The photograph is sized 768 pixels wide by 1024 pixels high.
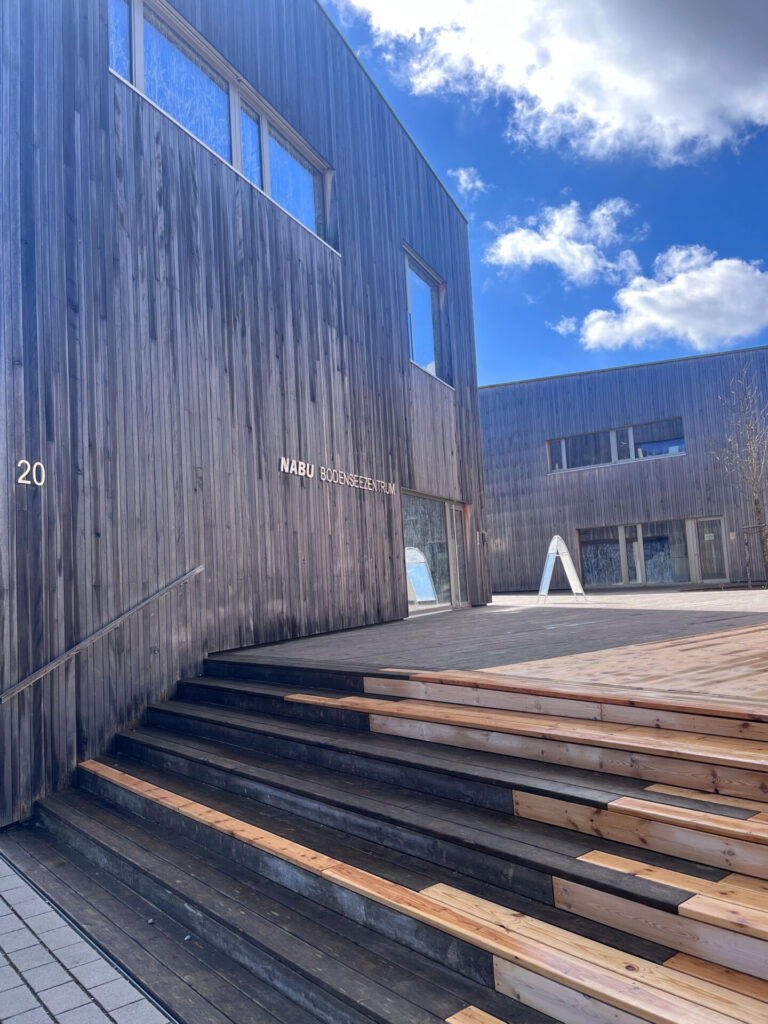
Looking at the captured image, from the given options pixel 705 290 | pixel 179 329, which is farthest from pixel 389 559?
pixel 705 290

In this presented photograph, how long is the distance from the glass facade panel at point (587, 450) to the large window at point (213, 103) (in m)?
14.4

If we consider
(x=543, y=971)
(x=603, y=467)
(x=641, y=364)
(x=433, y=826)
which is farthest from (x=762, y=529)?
(x=543, y=971)

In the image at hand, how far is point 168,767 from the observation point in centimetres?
397

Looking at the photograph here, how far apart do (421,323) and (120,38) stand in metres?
6.17

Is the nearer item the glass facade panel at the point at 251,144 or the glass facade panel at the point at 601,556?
the glass facade panel at the point at 251,144

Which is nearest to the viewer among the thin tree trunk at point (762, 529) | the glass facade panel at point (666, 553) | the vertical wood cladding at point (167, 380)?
the vertical wood cladding at point (167, 380)

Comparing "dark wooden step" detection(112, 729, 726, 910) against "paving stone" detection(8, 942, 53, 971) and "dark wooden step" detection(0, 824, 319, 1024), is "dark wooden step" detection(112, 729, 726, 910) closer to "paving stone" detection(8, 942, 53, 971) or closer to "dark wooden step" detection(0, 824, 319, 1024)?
"dark wooden step" detection(0, 824, 319, 1024)

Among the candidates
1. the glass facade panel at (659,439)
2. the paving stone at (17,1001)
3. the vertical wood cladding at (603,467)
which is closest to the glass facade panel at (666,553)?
the vertical wood cladding at (603,467)

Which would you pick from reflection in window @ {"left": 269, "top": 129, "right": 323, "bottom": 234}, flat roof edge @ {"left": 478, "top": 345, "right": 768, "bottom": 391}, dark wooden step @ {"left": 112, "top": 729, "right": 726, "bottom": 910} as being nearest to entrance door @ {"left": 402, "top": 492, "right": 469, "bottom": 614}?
reflection in window @ {"left": 269, "top": 129, "right": 323, "bottom": 234}

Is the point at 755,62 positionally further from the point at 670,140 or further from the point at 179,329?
the point at 670,140

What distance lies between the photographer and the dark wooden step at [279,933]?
1.87 meters

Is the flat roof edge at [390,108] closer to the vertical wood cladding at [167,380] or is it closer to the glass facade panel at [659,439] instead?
the vertical wood cladding at [167,380]

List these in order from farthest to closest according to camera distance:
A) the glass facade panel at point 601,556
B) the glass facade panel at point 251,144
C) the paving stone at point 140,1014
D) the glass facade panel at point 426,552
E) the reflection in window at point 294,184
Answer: the glass facade panel at point 601,556 → the glass facade panel at point 426,552 → the reflection in window at point 294,184 → the glass facade panel at point 251,144 → the paving stone at point 140,1014

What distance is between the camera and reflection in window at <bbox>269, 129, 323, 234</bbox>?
741 cm
